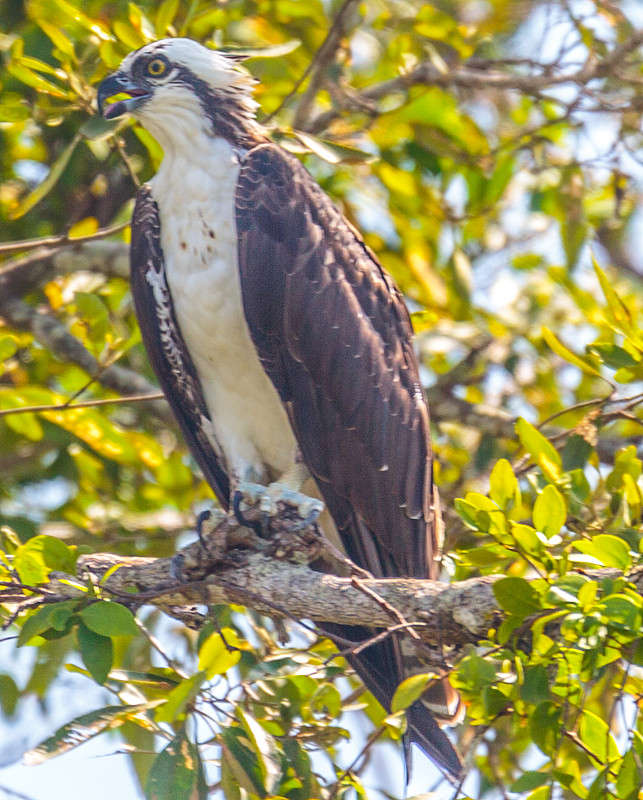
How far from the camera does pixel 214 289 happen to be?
353cm

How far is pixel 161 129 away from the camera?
3730 mm

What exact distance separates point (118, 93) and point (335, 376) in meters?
1.29

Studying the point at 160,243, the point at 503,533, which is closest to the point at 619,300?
the point at 503,533

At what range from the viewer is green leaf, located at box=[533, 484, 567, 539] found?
8.18 feet

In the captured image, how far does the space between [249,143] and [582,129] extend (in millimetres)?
1825

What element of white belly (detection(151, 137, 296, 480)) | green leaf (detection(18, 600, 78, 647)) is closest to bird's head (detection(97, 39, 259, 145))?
white belly (detection(151, 137, 296, 480))

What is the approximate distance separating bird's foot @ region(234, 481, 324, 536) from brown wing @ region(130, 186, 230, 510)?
1.47 feet

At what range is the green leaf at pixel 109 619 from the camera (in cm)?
261

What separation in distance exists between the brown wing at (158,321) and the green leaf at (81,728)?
1.33m

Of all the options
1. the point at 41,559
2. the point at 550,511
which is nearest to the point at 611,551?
the point at 550,511

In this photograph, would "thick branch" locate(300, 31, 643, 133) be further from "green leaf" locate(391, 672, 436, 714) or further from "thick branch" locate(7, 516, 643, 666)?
"green leaf" locate(391, 672, 436, 714)

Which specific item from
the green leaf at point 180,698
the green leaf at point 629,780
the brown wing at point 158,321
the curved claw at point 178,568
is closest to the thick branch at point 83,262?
the brown wing at point 158,321

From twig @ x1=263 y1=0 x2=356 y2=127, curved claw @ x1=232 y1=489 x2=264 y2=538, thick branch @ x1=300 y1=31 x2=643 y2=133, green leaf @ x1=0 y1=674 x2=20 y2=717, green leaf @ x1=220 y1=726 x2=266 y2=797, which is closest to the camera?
green leaf @ x1=220 y1=726 x2=266 y2=797

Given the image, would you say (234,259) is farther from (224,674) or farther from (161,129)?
(224,674)
